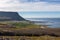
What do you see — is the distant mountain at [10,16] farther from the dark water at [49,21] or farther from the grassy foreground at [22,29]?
the dark water at [49,21]

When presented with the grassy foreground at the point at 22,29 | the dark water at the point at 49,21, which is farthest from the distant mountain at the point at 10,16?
the dark water at the point at 49,21

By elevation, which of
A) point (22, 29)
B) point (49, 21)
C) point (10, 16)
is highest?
point (10, 16)

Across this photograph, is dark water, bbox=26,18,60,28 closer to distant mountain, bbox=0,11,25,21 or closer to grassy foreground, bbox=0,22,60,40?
grassy foreground, bbox=0,22,60,40

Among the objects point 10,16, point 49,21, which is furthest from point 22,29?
point 49,21

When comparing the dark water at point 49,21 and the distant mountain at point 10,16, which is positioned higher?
the distant mountain at point 10,16

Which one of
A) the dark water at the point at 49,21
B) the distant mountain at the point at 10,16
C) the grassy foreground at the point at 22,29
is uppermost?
the distant mountain at the point at 10,16

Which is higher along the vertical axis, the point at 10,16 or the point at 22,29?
the point at 10,16

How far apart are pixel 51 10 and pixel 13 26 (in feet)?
2.80

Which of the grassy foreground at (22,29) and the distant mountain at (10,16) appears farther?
the distant mountain at (10,16)

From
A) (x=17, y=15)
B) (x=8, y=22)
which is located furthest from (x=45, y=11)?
(x=8, y=22)

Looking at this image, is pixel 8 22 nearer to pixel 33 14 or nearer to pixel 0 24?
pixel 0 24

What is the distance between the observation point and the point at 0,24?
2926mm

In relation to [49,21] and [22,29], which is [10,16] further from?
[49,21]

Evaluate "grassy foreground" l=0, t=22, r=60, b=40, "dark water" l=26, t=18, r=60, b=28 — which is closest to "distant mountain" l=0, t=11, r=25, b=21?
"grassy foreground" l=0, t=22, r=60, b=40
